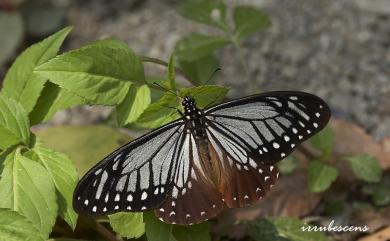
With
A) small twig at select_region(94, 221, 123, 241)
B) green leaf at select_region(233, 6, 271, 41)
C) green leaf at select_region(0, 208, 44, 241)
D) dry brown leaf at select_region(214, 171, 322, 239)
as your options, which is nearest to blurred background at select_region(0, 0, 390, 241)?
dry brown leaf at select_region(214, 171, 322, 239)

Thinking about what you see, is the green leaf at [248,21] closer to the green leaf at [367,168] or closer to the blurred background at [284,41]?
the blurred background at [284,41]

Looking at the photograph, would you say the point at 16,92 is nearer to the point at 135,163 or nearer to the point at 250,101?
the point at 135,163

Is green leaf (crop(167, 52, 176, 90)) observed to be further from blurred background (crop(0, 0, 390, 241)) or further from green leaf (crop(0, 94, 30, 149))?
blurred background (crop(0, 0, 390, 241))

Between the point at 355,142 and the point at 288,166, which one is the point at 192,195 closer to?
the point at 288,166

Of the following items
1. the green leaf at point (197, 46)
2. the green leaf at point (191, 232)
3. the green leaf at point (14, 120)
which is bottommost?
the green leaf at point (191, 232)

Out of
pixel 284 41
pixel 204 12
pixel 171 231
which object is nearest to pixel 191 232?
pixel 171 231

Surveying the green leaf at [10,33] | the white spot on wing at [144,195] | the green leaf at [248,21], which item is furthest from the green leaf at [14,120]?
the green leaf at [10,33]

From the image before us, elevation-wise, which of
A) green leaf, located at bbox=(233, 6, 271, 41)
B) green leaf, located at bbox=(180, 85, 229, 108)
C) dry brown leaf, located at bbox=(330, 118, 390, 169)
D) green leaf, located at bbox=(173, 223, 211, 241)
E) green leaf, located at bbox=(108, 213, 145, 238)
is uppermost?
green leaf, located at bbox=(233, 6, 271, 41)
